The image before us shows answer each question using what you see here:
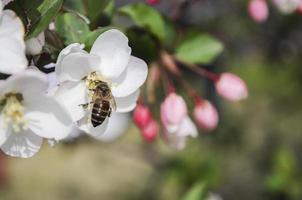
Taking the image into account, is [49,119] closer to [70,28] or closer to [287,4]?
[70,28]

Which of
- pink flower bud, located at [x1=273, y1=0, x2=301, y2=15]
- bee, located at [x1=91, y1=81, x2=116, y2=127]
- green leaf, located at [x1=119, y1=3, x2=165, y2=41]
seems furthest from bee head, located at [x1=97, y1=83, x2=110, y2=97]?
pink flower bud, located at [x1=273, y1=0, x2=301, y2=15]

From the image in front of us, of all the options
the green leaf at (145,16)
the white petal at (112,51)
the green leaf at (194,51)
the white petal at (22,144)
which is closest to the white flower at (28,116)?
the white petal at (22,144)

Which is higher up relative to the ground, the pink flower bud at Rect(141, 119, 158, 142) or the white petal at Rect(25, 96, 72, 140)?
the pink flower bud at Rect(141, 119, 158, 142)

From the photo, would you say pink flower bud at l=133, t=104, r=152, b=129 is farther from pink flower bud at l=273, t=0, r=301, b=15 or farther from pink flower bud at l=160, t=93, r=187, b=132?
pink flower bud at l=273, t=0, r=301, b=15

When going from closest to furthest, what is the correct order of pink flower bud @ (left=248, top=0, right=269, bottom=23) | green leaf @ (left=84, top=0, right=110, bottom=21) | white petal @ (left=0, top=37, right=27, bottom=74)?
white petal @ (left=0, top=37, right=27, bottom=74)
green leaf @ (left=84, top=0, right=110, bottom=21)
pink flower bud @ (left=248, top=0, right=269, bottom=23)

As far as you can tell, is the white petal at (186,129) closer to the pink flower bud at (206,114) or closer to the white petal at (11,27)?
the pink flower bud at (206,114)

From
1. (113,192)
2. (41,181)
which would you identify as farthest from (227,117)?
(41,181)
